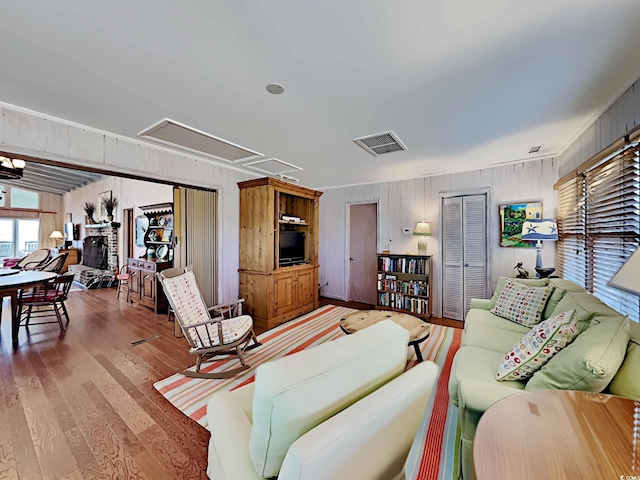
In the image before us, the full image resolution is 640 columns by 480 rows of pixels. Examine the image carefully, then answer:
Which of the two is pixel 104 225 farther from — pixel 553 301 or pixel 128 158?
pixel 553 301

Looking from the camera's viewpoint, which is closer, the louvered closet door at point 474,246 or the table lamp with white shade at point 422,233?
the louvered closet door at point 474,246

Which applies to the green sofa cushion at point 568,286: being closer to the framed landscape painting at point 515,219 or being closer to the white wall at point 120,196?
the framed landscape painting at point 515,219

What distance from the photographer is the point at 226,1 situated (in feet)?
4.19

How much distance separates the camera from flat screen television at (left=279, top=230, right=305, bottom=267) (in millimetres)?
4383

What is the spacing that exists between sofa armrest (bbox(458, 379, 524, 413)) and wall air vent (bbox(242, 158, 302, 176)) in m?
3.45

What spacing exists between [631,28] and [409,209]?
350 centimetres

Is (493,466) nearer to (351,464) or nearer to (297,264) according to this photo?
(351,464)

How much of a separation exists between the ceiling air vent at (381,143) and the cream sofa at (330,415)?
93.1 inches

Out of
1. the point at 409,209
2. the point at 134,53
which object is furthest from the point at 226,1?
the point at 409,209

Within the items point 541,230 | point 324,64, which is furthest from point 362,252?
point 324,64

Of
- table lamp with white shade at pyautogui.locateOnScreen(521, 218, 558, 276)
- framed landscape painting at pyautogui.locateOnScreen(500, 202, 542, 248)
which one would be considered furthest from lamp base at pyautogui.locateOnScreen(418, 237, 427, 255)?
table lamp with white shade at pyautogui.locateOnScreen(521, 218, 558, 276)

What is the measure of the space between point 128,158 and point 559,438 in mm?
4052

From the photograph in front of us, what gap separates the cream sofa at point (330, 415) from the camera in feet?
2.50

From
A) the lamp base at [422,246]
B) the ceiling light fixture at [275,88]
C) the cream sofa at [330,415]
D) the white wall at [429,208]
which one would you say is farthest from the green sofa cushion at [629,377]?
the lamp base at [422,246]
